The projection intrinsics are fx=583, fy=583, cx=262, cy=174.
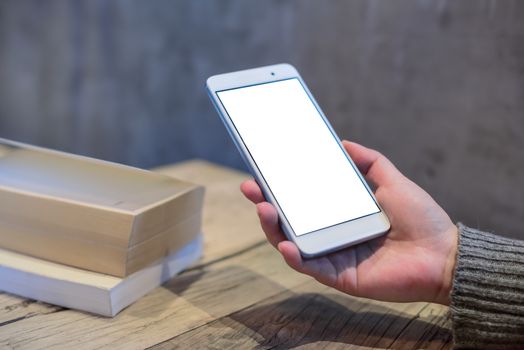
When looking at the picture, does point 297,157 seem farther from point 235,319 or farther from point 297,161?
point 235,319

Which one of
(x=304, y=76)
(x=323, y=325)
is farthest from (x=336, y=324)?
A: (x=304, y=76)

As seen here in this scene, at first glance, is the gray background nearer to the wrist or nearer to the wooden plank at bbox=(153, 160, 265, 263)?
the wooden plank at bbox=(153, 160, 265, 263)

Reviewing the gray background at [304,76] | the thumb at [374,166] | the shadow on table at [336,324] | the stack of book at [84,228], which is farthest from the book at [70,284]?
the gray background at [304,76]

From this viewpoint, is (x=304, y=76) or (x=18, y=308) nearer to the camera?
(x=18, y=308)

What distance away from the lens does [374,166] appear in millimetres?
626

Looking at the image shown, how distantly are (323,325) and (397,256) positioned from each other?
0.32 ft

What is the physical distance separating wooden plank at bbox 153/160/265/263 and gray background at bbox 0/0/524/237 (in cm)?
27

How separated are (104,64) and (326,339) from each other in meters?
1.19

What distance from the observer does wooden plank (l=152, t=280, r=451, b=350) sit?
537 millimetres

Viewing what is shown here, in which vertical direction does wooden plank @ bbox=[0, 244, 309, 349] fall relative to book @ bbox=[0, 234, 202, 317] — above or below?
below

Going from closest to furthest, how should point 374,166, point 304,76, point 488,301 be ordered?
point 488,301 < point 374,166 < point 304,76

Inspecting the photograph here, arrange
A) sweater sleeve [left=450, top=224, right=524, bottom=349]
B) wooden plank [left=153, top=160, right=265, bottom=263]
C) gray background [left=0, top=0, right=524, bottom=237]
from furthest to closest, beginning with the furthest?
gray background [left=0, top=0, right=524, bottom=237] → wooden plank [left=153, top=160, right=265, bottom=263] → sweater sleeve [left=450, top=224, right=524, bottom=349]

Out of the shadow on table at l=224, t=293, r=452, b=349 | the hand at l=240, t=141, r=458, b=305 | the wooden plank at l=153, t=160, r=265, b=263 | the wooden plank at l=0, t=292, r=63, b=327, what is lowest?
the wooden plank at l=153, t=160, r=265, b=263

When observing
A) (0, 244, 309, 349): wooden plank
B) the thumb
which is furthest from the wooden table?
the thumb
